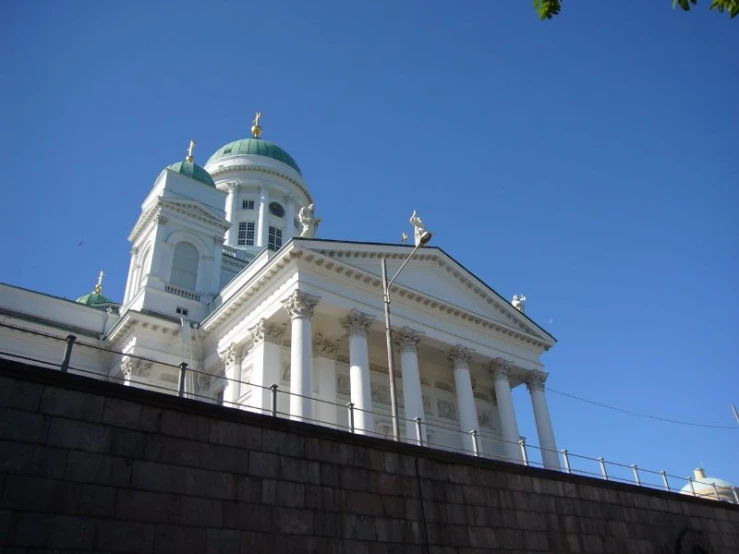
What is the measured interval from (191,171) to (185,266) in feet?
19.9

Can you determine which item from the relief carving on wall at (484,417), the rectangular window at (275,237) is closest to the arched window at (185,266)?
the rectangular window at (275,237)

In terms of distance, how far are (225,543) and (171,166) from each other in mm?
27906

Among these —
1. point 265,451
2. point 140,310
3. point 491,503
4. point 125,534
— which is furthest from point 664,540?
point 140,310

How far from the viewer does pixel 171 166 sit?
34375 millimetres

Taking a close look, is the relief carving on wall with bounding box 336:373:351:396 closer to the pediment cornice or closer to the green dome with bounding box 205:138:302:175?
the pediment cornice

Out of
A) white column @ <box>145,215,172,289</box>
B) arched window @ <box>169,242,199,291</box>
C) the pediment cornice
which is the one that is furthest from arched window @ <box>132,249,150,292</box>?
the pediment cornice

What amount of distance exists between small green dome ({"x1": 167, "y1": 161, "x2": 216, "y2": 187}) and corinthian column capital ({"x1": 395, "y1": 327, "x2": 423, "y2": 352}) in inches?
615

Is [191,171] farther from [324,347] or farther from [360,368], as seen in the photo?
[360,368]

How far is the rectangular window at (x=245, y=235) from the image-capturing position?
41.8 meters

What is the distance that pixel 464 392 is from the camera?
26.4 meters

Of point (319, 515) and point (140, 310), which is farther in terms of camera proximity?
point (140, 310)

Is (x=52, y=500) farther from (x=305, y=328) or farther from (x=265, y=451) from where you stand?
(x=305, y=328)

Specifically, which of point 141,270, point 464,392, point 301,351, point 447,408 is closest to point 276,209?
point 141,270

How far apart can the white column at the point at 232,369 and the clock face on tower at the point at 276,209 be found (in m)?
19.0
